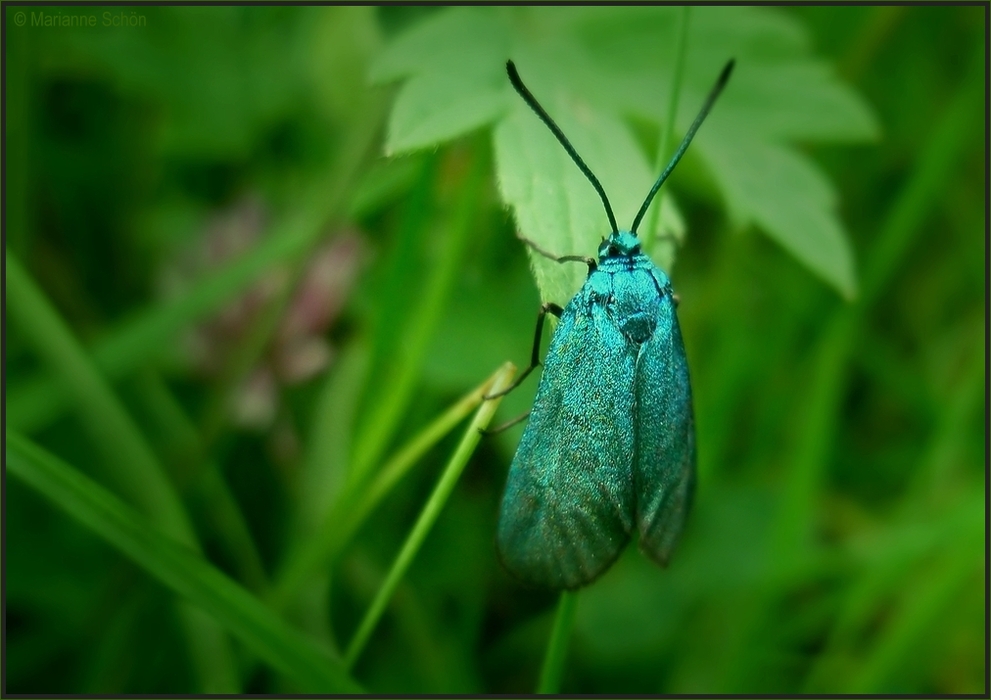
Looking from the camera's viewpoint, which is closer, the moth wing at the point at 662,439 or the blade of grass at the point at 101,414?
the moth wing at the point at 662,439

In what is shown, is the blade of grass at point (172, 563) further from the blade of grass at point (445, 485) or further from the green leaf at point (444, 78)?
the green leaf at point (444, 78)

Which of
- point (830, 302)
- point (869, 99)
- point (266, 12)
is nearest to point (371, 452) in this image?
point (830, 302)

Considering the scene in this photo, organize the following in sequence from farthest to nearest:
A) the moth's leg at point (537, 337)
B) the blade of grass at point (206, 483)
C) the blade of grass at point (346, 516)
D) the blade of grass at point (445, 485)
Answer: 1. the blade of grass at point (206, 483)
2. the blade of grass at point (346, 516)
3. the moth's leg at point (537, 337)
4. the blade of grass at point (445, 485)

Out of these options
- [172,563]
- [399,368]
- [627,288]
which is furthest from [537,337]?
[172,563]

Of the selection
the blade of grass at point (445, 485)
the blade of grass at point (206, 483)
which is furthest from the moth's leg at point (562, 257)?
the blade of grass at point (206, 483)

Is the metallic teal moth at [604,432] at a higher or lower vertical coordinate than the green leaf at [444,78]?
lower

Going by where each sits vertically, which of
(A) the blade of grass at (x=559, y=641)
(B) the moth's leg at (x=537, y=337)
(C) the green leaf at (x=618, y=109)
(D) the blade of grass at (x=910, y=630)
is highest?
(C) the green leaf at (x=618, y=109)

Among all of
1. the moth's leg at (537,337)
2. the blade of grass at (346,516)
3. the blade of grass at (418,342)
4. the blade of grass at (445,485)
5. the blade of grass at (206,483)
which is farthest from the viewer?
the blade of grass at (206,483)

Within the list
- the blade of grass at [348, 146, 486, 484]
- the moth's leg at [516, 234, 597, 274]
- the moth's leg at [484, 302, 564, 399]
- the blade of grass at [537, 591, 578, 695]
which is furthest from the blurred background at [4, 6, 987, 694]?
the blade of grass at [537, 591, 578, 695]
